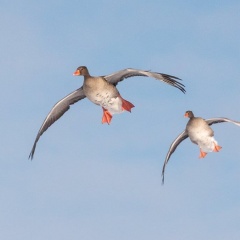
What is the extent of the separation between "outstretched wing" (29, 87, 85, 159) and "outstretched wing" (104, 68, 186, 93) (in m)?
2.85

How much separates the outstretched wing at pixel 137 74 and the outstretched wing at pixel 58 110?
285 centimetres

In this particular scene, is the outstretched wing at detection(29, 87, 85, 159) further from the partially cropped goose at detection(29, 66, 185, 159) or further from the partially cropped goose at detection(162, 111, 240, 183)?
the partially cropped goose at detection(162, 111, 240, 183)

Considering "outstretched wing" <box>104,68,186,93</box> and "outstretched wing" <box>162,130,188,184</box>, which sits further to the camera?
"outstretched wing" <box>162,130,188,184</box>

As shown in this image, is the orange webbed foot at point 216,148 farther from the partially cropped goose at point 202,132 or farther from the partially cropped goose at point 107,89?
the partially cropped goose at point 107,89

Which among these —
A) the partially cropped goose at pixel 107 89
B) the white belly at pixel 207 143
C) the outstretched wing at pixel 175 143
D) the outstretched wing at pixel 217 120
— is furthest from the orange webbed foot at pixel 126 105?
the outstretched wing at pixel 175 143

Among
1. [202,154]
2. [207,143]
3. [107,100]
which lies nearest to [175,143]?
[202,154]

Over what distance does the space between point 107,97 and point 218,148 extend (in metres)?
9.73

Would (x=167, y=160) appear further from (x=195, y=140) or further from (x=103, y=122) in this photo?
(x=103, y=122)

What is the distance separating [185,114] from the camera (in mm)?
41000

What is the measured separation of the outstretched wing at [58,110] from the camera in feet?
121

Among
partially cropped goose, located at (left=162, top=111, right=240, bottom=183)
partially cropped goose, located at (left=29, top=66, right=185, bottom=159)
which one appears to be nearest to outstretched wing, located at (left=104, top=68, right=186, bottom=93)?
partially cropped goose, located at (left=29, top=66, right=185, bottom=159)

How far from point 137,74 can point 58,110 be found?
586cm

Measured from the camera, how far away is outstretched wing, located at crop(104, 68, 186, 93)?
30.7 m

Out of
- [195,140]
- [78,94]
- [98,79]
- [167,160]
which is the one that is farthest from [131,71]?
[167,160]
